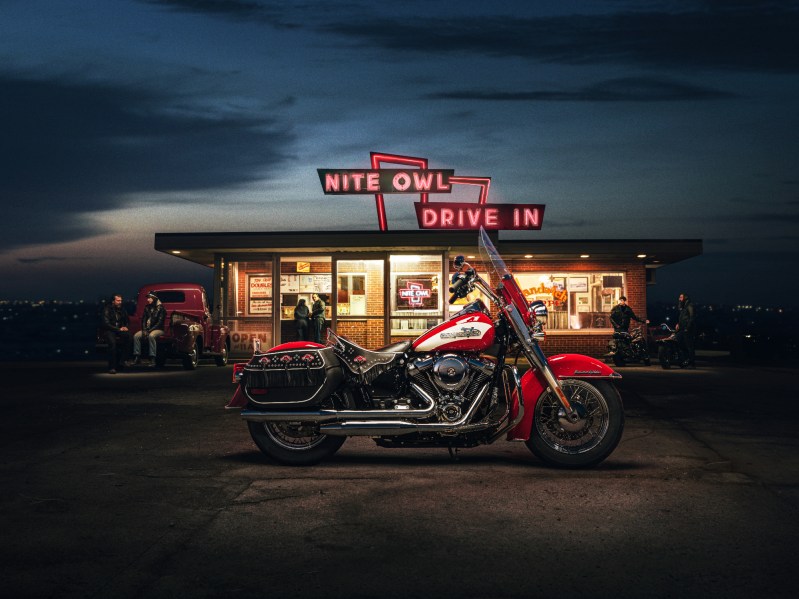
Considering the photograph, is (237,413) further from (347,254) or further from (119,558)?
(347,254)

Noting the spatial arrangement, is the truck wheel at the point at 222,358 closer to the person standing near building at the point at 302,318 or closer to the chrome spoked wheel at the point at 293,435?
the person standing near building at the point at 302,318

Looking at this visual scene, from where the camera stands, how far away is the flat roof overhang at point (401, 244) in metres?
26.0

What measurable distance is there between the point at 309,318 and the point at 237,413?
1392cm

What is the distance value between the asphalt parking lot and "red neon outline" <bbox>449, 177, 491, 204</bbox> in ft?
70.4

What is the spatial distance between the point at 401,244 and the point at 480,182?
20.9 ft

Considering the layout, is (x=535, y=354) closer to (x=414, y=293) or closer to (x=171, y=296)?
(x=171, y=296)

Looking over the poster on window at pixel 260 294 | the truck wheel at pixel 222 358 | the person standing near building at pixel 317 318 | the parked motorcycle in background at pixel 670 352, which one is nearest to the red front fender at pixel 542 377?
the parked motorcycle in background at pixel 670 352

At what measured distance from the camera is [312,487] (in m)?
6.81

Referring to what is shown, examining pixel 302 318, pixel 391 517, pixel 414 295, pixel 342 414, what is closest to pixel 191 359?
pixel 302 318

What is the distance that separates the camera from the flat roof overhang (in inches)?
1025

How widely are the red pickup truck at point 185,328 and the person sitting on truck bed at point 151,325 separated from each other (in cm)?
15

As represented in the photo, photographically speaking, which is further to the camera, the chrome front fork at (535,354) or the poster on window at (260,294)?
the poster on window at (260,294)

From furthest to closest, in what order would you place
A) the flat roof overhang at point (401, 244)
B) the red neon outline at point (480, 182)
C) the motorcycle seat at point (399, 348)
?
the red neon outline at point (480, 182) < the flat roof overhang at point (401, 244) < the motorcycle seat at point (399, 348)

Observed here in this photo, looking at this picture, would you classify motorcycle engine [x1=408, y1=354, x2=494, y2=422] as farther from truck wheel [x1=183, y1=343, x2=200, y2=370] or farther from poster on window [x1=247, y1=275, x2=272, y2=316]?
poster on window [x1=247, y1=275, x2=272, y2=316]
